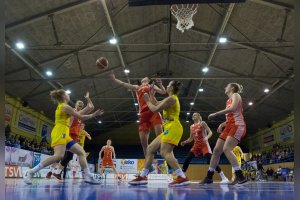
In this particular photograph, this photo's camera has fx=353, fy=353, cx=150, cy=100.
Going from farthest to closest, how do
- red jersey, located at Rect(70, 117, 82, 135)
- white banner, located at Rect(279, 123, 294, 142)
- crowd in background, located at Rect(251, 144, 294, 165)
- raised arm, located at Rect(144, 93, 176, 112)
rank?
white banner, located at Rect(279, 123, 294, 142), crowd in background, located at Rect(251, 144, 294, 165), red jersey, located at Rect(70, 117, 82, 135), raised arm, located at Rect(144, 93, 176, 112)

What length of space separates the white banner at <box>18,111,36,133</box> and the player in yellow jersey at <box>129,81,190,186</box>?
2250 cm

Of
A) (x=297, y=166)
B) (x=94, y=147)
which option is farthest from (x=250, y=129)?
(x=297, y=166)

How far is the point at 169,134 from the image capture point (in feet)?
21.7

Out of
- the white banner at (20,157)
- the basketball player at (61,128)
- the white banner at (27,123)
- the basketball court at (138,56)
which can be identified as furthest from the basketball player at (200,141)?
the white banner at (27,123)

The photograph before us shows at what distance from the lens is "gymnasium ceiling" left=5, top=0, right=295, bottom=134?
16531 mm

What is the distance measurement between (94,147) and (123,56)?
2683 centimetres

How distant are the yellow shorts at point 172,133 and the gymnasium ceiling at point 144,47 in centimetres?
1072

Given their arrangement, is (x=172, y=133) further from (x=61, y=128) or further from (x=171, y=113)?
(x=61, y=128)

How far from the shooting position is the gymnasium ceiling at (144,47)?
54.2ft

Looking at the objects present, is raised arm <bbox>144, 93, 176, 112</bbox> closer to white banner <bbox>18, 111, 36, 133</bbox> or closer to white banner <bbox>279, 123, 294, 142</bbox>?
white banner <bbox>18, 111, 36, 133</bbox>

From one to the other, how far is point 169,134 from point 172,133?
0.20ft

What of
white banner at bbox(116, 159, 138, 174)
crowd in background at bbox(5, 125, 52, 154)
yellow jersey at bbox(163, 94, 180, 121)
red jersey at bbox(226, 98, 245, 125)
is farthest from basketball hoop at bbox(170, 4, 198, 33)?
white banner at bbox(116, 159, 138, 174)

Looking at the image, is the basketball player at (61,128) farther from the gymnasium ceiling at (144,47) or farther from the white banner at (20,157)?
the white banner at (20,157)

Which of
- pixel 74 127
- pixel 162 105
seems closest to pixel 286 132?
pixel 74 127
